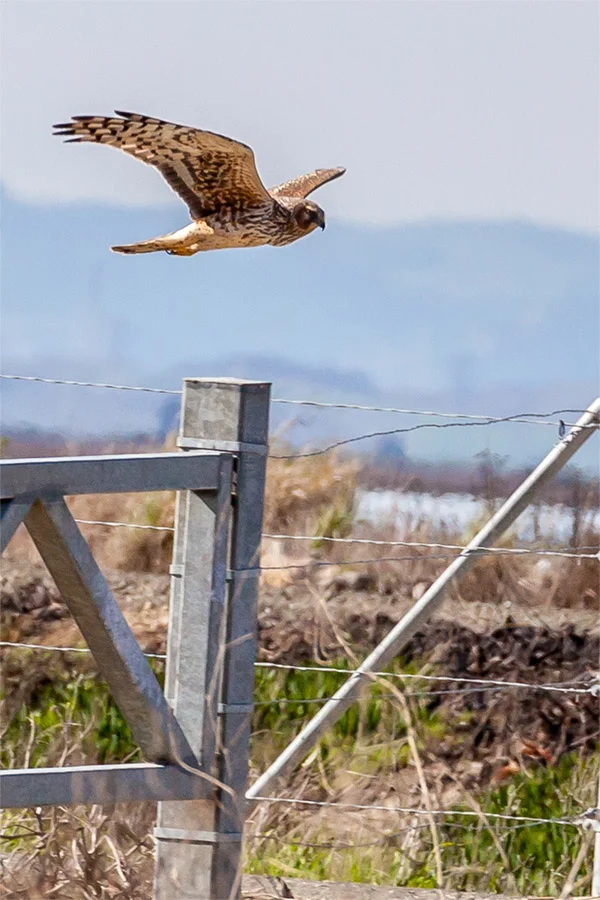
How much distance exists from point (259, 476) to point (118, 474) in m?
0.28

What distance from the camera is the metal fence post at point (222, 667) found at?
97.7 inches

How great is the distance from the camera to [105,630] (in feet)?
7.73

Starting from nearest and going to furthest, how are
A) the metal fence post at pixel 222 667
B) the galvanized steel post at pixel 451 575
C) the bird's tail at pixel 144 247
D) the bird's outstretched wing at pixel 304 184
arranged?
the metal fence post at pixel 222 667 → the galvanized steel post at pixel 451 575 → the bird's tail at pixel 144 247 → the bird's outstretched wing at pixel 304 184

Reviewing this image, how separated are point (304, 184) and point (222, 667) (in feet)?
14.8

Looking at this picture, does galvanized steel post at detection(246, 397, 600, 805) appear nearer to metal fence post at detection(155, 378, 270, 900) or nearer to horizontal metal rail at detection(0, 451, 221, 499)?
metal fence post at detection(155, 378, 270, 900)

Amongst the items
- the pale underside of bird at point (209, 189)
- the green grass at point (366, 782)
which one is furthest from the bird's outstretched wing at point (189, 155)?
the green grass at point (366, 782)

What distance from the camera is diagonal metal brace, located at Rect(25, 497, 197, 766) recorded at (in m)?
2.27

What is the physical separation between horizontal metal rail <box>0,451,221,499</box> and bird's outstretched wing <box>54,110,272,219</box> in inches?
71.0

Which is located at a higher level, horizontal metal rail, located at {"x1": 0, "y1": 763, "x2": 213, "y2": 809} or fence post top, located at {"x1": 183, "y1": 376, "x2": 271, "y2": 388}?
fence post top, located at {"x1": 183, "y1": 376, "x2": 271, "y2": 388}

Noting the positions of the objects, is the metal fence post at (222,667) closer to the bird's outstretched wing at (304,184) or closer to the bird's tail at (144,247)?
the bird's tail at (144,247)

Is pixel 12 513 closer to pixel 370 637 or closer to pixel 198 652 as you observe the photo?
pixel 198 652

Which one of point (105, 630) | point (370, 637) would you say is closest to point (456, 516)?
point (370, 637)

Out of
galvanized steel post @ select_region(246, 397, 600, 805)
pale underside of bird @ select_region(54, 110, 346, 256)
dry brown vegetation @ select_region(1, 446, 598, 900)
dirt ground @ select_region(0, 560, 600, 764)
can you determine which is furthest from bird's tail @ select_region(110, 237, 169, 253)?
galvanized steel post @ select_region(246, 397, 600, 805)

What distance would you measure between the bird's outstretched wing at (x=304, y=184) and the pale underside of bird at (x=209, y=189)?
0.08ft
